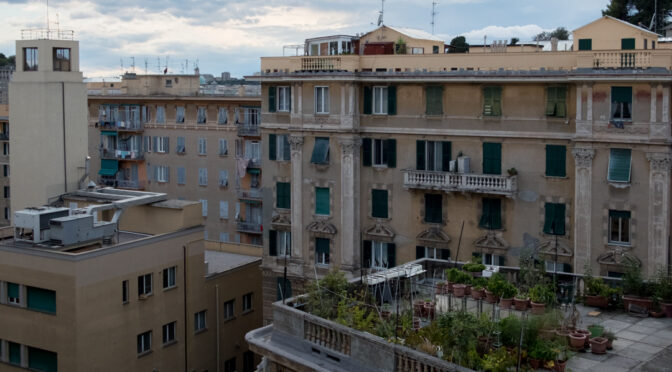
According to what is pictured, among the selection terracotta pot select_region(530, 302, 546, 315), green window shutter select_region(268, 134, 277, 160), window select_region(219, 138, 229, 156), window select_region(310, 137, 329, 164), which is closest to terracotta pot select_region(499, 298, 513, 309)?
terracotta pot select_region(530, 302, 546, 315)

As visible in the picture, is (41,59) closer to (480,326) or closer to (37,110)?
(37,110)

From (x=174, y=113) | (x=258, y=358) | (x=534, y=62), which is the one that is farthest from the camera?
(x=174, y=113)

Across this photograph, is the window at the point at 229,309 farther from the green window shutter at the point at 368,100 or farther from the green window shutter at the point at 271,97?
the green window shutter at the point at 368,100

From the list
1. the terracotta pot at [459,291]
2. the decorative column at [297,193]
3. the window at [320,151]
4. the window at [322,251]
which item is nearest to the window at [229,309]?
the decorative column at [297,193]

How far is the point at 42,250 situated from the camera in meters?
42.0

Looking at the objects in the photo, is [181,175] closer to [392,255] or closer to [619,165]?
[392,255]

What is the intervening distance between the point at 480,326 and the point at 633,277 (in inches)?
297

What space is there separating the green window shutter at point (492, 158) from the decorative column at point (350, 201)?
761cm

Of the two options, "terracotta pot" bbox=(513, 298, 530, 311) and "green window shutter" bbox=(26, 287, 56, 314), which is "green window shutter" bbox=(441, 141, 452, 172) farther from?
"terracotta pot" bbox=(513, 298, 530, 311)

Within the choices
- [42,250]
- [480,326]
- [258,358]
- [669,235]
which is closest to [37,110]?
[42,250]

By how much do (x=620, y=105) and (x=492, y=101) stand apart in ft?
22.3

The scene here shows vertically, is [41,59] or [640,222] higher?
[41,59]

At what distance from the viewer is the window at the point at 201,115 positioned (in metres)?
77.6

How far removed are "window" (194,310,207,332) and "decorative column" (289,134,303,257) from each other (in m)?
6.73
